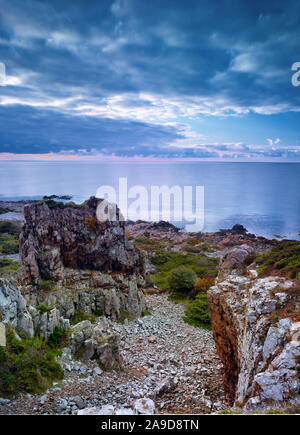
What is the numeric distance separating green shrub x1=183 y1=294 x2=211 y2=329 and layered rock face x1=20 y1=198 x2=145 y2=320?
3.03 meters

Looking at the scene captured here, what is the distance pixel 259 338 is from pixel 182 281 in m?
14.8

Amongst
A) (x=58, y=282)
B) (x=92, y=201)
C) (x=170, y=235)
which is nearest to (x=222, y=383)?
(x=58, y=282)

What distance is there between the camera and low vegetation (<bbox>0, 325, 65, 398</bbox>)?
5.65 m

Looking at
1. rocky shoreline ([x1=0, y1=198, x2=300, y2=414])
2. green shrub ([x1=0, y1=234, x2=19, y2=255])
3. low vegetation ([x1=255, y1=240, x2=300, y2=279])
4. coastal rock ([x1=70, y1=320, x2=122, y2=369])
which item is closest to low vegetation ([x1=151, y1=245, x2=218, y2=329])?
rocky shoreline ([x1=0, y1=198, x2=300, y2=414])

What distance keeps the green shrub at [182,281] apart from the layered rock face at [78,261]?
14.1ft

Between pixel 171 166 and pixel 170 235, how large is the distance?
77.7 meters

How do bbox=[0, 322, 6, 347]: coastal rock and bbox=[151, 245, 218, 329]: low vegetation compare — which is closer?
bbox=[0, 322, 6, 347]: coastal rock

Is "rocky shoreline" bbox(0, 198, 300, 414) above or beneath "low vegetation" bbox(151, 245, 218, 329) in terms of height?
above

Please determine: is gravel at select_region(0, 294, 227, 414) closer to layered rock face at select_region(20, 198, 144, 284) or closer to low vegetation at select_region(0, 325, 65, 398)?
low vegetation at select_region(0, 325, 65, 398)

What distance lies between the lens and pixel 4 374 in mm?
5648

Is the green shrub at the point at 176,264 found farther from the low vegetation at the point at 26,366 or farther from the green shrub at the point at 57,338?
the low vegetation at the point at 26,366

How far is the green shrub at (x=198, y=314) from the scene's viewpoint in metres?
15.3

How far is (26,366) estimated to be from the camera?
629cm
